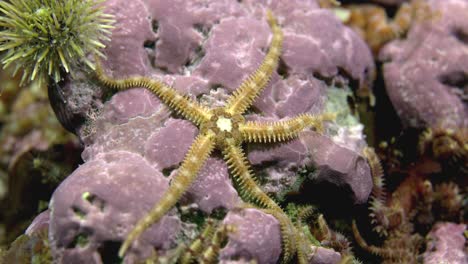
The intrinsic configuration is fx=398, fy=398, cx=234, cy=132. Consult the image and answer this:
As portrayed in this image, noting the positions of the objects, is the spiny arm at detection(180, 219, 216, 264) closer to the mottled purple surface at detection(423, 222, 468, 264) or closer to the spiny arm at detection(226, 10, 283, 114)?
the spiny arm at detection(226, 10, 283, 114)

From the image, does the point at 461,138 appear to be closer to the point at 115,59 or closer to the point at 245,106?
the point at 245,106

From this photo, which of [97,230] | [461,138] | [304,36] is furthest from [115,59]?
[461,138]

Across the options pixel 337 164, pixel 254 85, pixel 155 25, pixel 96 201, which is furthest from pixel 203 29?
pixel 96 201

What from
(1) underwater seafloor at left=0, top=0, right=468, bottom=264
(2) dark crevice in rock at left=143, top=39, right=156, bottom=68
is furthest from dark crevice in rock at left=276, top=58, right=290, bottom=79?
(2) dark crevice in rock at left=143, top=39, right=156, bottom=68

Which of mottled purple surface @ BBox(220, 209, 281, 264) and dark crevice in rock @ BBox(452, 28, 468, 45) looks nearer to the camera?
mottled purple surface @ BBox(220, 209, 281, 264)

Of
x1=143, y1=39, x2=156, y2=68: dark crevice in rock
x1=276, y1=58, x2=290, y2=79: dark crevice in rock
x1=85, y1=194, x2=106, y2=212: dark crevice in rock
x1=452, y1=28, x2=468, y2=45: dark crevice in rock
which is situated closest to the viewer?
x1=85, y1=194, x2=106, y2=212: dark crevice in rock

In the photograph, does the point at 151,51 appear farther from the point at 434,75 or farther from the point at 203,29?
the point at 434,75

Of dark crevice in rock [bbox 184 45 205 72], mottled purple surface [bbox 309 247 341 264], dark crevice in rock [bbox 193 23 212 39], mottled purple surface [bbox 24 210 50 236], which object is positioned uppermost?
dark crevice in rock [bbox 193 23 212 39]
